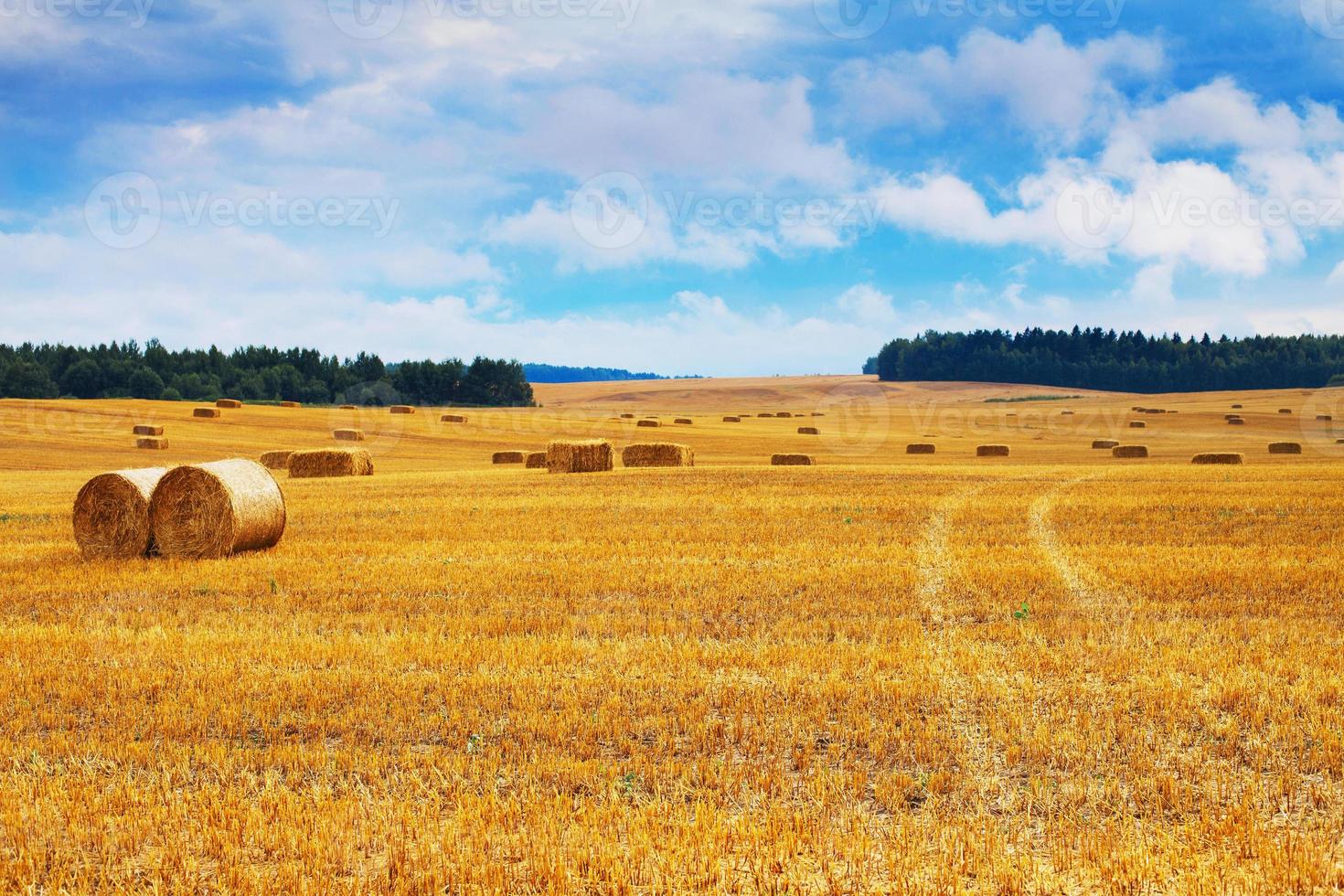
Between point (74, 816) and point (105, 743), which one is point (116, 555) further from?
point (74, 816)

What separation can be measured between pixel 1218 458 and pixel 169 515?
3907 centimetres

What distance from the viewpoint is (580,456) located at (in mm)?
35594

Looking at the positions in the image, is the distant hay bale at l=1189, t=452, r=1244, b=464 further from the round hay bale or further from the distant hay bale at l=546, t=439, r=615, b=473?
the round hay bale

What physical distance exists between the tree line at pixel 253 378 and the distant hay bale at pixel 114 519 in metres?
113

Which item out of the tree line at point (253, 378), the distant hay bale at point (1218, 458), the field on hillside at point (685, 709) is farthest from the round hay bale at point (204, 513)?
the tree line at point (253, 378)

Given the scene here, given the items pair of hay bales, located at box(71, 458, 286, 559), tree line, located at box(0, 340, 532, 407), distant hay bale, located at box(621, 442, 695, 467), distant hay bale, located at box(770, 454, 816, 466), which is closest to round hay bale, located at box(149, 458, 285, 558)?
pair of hay bales, located at box(71, 458, 286, 559)

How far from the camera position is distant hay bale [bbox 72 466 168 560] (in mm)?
17031

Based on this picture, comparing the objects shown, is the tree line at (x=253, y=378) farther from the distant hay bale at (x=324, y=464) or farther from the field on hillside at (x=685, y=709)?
the field on hillside at (x=685, y=709)

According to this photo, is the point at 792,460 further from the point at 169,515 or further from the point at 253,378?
the point at 253,378

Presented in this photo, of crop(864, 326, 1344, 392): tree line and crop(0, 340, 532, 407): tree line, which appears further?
crop(864, 326, 1344, 392): tree line

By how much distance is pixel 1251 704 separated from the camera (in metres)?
8.64

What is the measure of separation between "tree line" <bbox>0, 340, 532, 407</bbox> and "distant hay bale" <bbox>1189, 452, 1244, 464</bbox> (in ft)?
334

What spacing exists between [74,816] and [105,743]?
1398 mm

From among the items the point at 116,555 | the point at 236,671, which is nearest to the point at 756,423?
the point at 116,555
